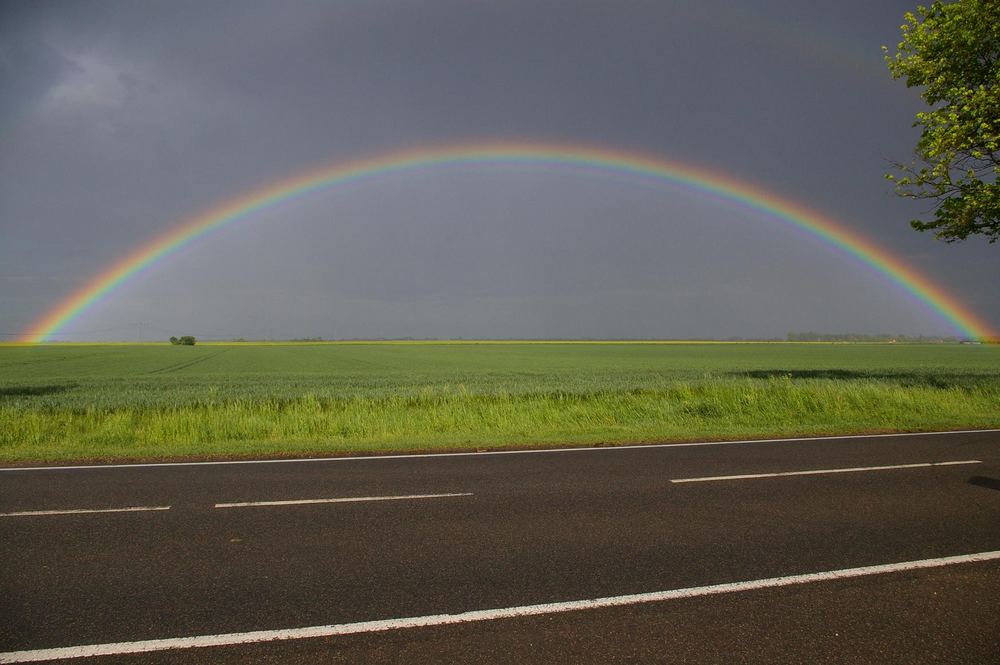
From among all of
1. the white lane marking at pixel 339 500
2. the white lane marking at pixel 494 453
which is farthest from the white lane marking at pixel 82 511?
the white lane marking at pixel 494 453

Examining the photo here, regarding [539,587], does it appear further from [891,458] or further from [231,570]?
[891,458]

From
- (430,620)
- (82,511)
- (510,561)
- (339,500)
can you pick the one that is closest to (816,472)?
(510,561)

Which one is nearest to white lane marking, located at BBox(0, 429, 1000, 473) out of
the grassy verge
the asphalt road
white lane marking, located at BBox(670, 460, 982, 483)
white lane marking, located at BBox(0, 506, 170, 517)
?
the grassy verge

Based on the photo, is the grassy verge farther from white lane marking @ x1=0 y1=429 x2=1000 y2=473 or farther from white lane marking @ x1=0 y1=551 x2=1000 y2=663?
white lane marking @ x1=0 y1=551 x2=1000 y2=663

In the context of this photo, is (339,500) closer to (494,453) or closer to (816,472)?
(494,453)

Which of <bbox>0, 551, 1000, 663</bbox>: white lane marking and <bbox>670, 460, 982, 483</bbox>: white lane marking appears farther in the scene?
<bbox>670, 460, 982, 483</bbox>: white lane marking

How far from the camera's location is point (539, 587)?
16.0 feet

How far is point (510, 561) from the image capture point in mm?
5484

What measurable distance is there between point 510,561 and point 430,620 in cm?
134

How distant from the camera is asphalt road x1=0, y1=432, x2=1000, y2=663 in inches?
157

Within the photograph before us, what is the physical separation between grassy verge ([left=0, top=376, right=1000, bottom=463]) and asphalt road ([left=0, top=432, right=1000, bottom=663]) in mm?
2836

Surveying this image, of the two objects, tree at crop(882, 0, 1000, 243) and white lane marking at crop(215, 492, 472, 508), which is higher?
tree at crop(882, 0, 1000, 243)

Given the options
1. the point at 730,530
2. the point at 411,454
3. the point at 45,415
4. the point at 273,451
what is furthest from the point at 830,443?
the point at 45,415

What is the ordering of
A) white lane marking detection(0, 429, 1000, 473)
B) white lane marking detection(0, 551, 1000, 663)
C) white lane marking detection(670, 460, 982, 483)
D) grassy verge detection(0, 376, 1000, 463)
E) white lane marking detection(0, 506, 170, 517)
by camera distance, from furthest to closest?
grassy verge detection(0, 376, 1000, 463) → white lane marking detection(0, 429, 1000, 473) → white lane marking detection(670, 460, 982, 483) → white lane marking detection(0, 506, 170, 517) → white lane marking detection(0, 551, 1000, 663)
